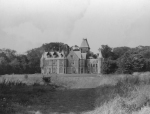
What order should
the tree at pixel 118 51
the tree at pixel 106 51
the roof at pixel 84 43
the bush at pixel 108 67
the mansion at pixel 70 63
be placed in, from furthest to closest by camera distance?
the tree at pixel 118 51 → the tree at pixel 106 51 → the roof at pixel 84 43 → the mansion at pixel 70 63 → the bush at pixel 108 67

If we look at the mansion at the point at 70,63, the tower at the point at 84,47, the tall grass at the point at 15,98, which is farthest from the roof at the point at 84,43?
the tall grass at the point at 15,98

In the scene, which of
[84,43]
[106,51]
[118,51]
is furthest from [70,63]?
[118,51]

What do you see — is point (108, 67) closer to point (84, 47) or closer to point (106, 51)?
point (84, 47)

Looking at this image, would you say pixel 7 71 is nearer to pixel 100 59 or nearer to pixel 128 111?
pixel 100 59

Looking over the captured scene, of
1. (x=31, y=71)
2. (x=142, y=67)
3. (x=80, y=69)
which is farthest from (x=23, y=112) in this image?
(x=31, y=71)

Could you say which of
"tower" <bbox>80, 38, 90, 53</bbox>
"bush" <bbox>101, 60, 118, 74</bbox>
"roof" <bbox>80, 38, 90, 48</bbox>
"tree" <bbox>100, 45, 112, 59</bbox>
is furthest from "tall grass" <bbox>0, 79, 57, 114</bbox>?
"tree" <bbox>100, 45, 112, 59</bbox>

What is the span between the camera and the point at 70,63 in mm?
64938

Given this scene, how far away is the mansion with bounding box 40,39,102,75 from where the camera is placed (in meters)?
64.6

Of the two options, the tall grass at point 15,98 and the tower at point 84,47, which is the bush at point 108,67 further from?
the tall grass at point 15,98

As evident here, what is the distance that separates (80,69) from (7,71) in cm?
2090

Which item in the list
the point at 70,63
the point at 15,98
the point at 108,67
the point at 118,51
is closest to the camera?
the point at 15,98

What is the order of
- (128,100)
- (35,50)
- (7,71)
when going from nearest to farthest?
(128,100) → (7,71) → (35,50)

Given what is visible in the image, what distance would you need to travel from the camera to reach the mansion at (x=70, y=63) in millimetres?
64575

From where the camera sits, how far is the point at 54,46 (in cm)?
9012
